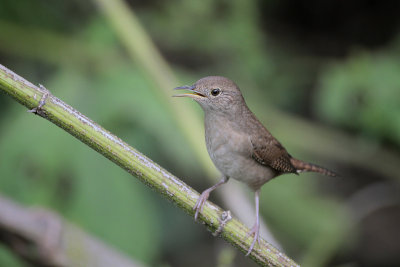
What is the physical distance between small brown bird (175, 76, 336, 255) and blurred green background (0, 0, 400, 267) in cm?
64

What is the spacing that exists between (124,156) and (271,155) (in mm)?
1120

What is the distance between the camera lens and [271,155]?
8.66ft

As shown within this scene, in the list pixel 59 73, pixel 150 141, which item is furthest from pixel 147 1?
pixel 150 141

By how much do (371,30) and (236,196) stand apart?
274 centimetres

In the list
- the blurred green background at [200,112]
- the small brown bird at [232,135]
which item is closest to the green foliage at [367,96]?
the blurred green background at [200,112]

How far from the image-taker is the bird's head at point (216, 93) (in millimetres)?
2447

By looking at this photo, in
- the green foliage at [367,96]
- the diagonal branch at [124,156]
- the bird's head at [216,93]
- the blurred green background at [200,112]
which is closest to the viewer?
the diagonal branch at [124,156]

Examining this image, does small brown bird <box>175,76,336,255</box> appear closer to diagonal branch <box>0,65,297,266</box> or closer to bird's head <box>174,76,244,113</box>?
bird's head <box>174,76,244,113</box>

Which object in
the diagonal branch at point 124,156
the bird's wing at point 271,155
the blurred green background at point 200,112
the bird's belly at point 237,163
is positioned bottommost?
the diagonal branch at point 124,156

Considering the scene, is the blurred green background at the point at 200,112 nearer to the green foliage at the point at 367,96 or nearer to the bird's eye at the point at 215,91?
the green foliage at the point at 367,96

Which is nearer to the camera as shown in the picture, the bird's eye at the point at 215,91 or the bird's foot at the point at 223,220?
the bird's foot at the point at 223,220

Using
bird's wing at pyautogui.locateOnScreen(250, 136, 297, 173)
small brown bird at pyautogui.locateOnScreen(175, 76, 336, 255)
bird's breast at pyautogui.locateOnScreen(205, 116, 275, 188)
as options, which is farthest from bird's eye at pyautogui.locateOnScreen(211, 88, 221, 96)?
bird's wing at pyautogui.locateOnScreen(250, 136, 297, 173)

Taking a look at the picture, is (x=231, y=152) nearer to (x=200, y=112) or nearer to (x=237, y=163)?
(x=237, y=163)

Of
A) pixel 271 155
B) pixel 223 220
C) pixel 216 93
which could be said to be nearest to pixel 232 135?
pixel 216 93
